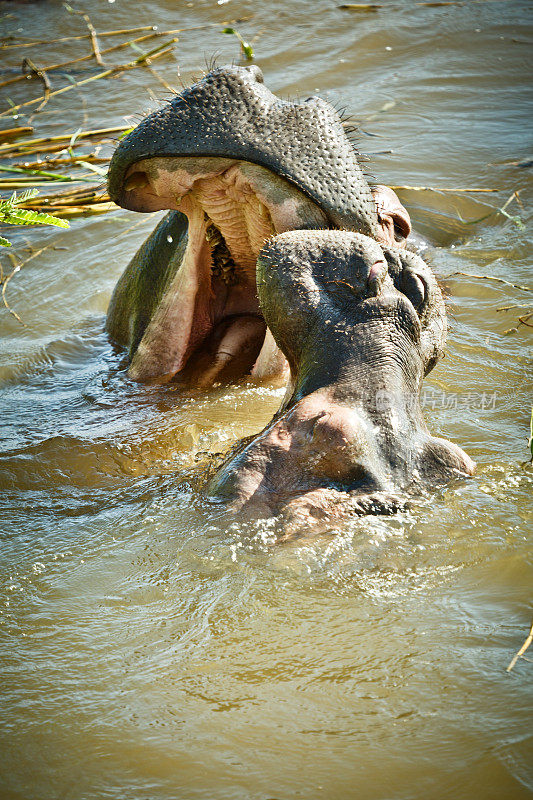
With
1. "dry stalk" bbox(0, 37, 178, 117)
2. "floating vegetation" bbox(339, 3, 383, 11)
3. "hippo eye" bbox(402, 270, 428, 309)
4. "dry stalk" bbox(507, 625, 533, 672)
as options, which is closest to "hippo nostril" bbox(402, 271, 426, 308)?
"hippo eye" bbox(402, 270, 428, 309)

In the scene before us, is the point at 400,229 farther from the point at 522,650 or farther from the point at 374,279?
the point at 522,650

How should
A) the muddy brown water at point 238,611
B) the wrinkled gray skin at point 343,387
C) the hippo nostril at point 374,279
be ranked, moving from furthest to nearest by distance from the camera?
the hippo nostril at point 374,279 < the wrinkled gray skin at point 343,387 < the muddy brown water at point 238,611

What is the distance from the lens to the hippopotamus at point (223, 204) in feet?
9.05

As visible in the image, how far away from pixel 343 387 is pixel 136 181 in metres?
1.20

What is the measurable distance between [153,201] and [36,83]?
5.57 m

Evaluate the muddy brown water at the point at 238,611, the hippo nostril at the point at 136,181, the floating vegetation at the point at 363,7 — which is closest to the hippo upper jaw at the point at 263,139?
the hippo nostril at the point at 136,181

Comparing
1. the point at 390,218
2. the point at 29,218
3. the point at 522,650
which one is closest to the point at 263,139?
the point at 390,218

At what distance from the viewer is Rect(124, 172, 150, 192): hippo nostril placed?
3.03m

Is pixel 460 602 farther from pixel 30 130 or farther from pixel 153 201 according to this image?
pixel 30 130

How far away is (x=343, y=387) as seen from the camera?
2307 millimetres

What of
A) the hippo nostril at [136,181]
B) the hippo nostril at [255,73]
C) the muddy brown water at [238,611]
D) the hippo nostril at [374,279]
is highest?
the hippo nostril at [255,73]

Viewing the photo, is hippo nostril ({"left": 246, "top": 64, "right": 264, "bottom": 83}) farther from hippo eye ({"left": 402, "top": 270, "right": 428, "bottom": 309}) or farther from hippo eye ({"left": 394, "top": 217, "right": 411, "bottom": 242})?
hippo eye ({"left": 402, "top": 270, "right": 428, "bottom": 309})

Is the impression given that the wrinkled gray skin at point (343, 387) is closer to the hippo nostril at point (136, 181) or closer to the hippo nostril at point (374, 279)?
the hippo nostril at point (374, 279)

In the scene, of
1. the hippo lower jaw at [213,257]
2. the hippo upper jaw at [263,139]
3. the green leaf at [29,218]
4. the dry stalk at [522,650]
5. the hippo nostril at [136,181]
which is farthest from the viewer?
the hippo nostril at [136,181]
